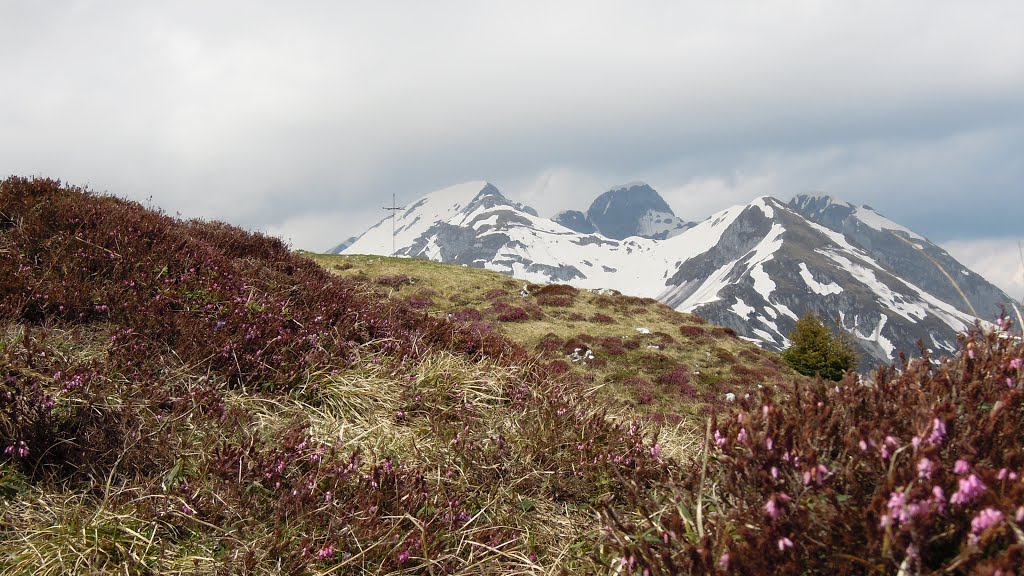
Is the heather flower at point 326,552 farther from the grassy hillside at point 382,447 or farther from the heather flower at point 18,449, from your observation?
the heather flower at point 18,449

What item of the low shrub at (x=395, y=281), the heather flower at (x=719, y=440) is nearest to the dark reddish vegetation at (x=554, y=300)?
the low shrub at (x=395, y=281)

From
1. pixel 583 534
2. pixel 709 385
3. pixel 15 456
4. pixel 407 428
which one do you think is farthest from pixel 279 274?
pixel 709 385

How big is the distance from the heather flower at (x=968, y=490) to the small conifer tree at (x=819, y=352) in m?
25.8

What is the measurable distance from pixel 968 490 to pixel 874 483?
0.46m

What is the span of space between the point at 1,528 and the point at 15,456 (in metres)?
0.54

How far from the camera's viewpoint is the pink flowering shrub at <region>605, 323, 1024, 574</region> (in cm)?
181

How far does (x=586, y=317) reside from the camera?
20625 mm

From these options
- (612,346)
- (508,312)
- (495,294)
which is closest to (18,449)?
(612,346)

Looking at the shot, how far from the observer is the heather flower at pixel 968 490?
5.87 feet

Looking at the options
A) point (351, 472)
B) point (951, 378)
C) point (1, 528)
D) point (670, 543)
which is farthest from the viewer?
point (351, 472)

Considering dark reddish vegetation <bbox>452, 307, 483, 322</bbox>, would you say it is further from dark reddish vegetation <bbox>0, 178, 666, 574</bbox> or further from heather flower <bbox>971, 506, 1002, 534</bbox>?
heather flower <bbox>971, 506, 1002, 534</bbox>

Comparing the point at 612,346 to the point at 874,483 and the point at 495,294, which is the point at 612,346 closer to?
the point at 495,294

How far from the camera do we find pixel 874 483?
2.24 meters

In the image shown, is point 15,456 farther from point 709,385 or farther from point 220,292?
point 709,385
